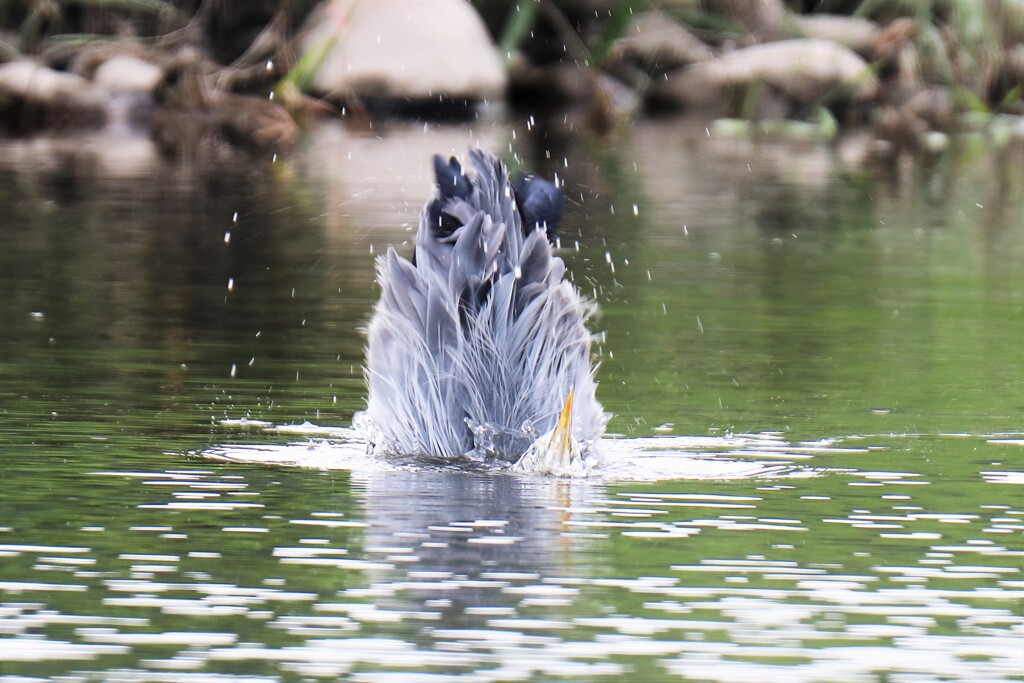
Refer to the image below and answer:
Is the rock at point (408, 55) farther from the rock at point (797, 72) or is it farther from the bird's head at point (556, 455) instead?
the bird's head at point (556, 455)

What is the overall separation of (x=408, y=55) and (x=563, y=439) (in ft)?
74.2

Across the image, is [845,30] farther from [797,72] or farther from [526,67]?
[526,67]

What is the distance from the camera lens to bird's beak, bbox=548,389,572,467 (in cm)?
725

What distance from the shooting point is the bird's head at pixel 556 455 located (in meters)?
7.36

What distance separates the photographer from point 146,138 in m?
25.9

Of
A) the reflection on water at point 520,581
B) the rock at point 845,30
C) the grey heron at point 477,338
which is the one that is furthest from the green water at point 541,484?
the rock at point 845,30

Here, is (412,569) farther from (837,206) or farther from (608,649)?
(837,206)

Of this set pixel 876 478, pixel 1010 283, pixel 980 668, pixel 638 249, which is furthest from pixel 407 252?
pixel 980 668

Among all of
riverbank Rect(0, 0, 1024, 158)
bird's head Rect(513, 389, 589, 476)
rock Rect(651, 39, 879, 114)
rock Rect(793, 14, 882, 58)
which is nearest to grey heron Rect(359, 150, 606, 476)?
bird's head Rect(513, 389, 589, 476)

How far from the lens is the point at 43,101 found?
27625 millimetres

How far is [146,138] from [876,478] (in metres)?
19.6

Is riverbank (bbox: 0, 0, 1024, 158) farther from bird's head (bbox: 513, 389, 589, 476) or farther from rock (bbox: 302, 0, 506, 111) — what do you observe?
bird's head (bbox: 513, 389, 589, 476)

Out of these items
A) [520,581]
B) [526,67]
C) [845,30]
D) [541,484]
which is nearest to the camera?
[520,581]

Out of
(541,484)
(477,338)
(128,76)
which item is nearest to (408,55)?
(128,76)
